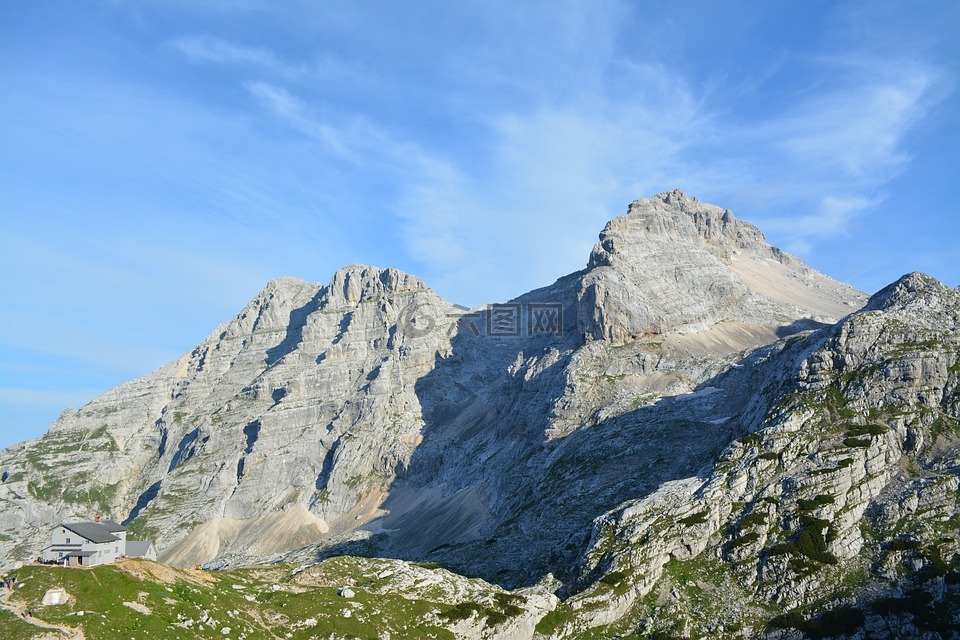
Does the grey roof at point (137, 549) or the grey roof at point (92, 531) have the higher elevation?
the grey roof at point (92, 531)

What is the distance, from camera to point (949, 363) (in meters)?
118

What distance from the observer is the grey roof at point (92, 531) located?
8056cm

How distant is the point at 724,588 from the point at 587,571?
2060 centimetres

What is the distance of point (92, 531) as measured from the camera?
272ft

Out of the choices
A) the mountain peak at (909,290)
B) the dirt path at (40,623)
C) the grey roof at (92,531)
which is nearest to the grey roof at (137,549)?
the grey roof at (92,531)

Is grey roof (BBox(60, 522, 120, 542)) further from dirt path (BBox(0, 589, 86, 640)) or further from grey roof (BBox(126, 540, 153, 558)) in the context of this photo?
dirt path (BBox(0, 589, 86, 640))

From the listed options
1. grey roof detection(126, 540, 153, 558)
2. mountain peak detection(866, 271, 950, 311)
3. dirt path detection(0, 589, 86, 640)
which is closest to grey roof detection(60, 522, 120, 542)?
grey roof detection(126, 540, 153, 558)

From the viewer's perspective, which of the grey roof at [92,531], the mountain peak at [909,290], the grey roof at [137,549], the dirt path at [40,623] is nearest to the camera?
the dirt path at [40,623]

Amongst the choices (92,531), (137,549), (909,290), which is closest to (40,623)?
(92,531)

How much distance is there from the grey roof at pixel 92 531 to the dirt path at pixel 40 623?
25.4 meters

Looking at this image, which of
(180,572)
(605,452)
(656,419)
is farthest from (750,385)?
(180,572)

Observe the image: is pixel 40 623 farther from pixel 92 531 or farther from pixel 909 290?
pixel 909 290

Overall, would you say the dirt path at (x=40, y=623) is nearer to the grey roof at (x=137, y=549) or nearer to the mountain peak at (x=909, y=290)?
the grey roof at (x=137, y=549)

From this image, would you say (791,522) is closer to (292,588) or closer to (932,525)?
(932,525)
